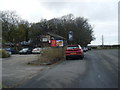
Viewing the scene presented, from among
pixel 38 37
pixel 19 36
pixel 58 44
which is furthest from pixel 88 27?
pixel 58 44

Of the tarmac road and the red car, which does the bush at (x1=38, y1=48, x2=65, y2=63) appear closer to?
the red car

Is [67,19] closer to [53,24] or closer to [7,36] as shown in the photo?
[53,24]

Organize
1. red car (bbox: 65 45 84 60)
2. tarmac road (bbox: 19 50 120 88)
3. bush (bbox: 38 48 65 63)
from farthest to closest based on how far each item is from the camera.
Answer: red car (bbox: 65 45 84 60) → bush (bbox: 38 48 65 63) → tarmac road (bbox: 19 50 120 88)

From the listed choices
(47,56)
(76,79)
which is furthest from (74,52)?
(76,79)

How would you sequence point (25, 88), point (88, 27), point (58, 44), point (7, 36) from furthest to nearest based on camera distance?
1. point (88, 27)
2. point (7, 36)
3. point (58, 44)
4. point (25, 88)

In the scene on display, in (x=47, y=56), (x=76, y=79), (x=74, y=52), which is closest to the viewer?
(x=76, y=79)

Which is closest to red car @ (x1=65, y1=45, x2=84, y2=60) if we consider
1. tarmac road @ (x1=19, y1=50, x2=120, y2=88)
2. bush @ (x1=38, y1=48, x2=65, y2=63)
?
bush @ (x1=38, y1=48, x2=65, y2=63)

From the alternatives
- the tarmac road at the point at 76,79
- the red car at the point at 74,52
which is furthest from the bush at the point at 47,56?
the tarmac road at the point at 76,79

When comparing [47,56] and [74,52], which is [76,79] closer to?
[47,56]

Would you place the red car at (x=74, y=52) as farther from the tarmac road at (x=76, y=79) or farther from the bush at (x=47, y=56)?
the tarmac road at (x=76, y=79)

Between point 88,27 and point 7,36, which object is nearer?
point 7,36

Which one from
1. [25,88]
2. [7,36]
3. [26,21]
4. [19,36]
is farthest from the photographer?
[26,21]

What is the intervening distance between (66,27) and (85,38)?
6490mm

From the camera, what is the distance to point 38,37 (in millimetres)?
71250
